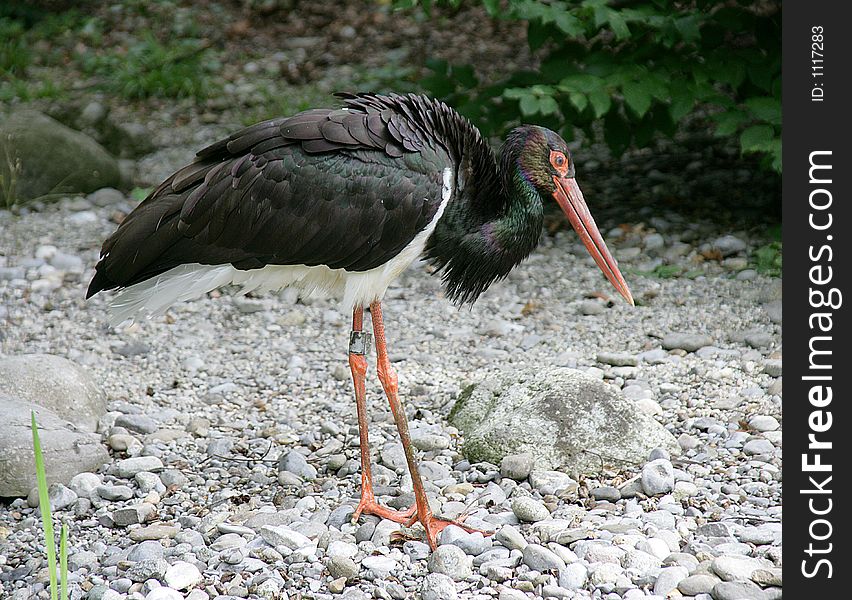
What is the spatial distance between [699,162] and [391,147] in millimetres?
4205

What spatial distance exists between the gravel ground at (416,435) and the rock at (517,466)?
0.04 feet

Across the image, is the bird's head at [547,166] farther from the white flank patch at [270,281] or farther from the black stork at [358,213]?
the white flank patch at [270,281]

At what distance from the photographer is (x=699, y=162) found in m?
7.34

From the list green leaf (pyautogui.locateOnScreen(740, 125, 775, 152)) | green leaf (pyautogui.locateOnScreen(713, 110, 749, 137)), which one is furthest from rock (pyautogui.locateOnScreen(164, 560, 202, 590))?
green leaf (pyautogui.locateOnScreen(713, 110, 749, 137))

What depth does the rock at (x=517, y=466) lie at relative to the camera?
3.88 meters

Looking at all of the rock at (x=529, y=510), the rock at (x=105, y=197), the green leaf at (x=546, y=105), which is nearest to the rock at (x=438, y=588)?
the rock at (x=529, y=510)

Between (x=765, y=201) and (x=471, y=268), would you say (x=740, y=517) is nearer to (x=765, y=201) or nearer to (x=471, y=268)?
(x=471, y=268)

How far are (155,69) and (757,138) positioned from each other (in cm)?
561

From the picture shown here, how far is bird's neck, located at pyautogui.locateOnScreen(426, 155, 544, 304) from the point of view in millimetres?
3783

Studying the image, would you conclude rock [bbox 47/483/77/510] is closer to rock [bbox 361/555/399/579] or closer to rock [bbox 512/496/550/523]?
rock [bbox 361/555/399/579]

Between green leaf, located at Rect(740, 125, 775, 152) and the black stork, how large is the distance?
1.85 metres

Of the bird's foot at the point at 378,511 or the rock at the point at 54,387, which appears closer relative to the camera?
the bird's foot at the point at 378,511

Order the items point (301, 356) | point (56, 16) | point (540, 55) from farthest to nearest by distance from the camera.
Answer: point (56, 16)
point (540, 55)
point (301, 356)
